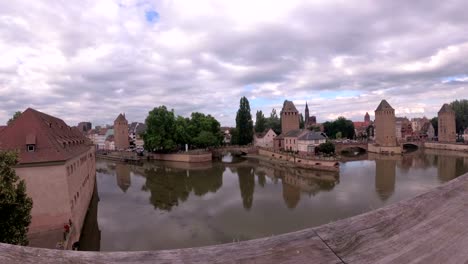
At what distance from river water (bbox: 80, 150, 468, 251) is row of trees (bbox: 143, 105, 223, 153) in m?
11.9

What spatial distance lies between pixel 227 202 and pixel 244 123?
37.6 meters

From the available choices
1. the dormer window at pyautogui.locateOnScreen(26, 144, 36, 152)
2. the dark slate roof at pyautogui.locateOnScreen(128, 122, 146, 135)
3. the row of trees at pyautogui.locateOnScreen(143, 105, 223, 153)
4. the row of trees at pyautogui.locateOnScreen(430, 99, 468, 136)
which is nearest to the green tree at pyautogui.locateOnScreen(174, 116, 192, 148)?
the row of trees at pyautogui.locateOnScreen(143, 105, 223, 153)

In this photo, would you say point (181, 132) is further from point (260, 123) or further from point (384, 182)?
point (384, 182)

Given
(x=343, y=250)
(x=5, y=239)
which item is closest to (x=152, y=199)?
(x=5, y=239)

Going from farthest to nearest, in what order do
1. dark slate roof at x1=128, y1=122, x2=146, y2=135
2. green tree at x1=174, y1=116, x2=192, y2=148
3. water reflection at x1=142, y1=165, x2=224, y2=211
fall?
dark slate roof at x1=128, y1=122, x2=146, y2=135 → green tree at x1=174, y1=116, x2=192, y2=148 → water reflection at x1=142, y1=165, x2=224, y2=211

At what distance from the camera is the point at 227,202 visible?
20703mm

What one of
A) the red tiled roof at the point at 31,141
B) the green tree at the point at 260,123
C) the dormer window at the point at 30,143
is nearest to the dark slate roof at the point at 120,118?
the green tree at the point at 260,123

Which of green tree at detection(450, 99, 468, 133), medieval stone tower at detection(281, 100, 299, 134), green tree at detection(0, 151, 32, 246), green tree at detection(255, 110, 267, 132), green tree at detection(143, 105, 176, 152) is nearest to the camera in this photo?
green tree at detection(0, 151, 32, 246)

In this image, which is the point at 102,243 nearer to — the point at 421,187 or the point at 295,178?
the point at 295,178

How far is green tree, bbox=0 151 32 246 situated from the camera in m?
7.27

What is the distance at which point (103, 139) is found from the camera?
90.1m

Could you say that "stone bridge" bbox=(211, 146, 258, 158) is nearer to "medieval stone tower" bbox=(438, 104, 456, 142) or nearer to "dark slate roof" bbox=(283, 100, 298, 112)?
"dark slate roof" bbox=(283, 100, 298, 112)

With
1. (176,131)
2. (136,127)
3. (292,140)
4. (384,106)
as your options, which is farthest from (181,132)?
(384,106)

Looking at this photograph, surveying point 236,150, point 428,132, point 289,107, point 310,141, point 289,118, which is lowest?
point 236,150
